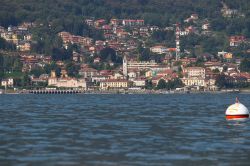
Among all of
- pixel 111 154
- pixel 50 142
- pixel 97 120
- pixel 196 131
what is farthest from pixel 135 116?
pixel 111 154

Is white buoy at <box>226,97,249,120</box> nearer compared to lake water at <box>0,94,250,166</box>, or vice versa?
lake water at <box>0,94,250,166</box>

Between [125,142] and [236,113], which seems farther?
[236,113]

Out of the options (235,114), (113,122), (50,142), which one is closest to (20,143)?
(50,142)

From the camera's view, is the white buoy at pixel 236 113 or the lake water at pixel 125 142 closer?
the lake water at pixel 125 142

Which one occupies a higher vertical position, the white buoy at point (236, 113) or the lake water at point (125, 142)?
the white buoy at point (236, 113)

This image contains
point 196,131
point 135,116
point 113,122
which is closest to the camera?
point 196,131

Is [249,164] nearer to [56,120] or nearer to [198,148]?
[198,148]

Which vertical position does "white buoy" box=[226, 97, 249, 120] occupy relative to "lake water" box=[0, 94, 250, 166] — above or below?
above

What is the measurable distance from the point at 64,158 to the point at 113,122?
20348 millimetres

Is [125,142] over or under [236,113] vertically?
under

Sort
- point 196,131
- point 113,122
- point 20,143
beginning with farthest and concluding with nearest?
1. point 113,122
2. point 196,131
3. point 20,143

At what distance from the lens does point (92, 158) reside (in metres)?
40.0

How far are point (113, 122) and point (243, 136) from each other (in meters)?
13.2

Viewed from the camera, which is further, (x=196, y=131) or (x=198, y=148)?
(x=196, y=131)
